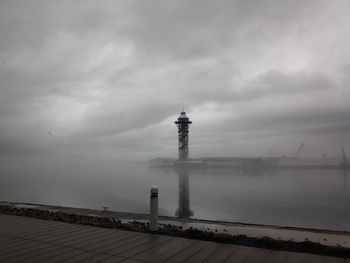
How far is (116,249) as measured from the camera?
6031 millimetres

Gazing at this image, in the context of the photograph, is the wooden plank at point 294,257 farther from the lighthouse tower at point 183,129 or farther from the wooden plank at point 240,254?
the lighthouse tower at point 183,129

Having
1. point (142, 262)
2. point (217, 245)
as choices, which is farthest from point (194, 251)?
point (142, 262)

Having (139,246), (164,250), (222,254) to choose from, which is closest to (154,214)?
(139,246)

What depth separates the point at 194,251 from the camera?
231 inches

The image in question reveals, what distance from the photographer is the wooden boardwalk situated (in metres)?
5.39

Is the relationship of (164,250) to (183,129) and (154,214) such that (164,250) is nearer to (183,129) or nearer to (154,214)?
(154,214)

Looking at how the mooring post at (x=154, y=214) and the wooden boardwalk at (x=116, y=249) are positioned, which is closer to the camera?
the wooden boardwalk at (x=116, y=249)

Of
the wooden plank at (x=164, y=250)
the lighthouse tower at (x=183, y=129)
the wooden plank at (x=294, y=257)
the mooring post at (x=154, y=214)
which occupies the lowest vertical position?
the wooden plank at (x=164, y=250)

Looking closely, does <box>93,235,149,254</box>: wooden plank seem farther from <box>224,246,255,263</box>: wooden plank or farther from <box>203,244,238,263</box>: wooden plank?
<box>224,246,255,263</box>: wooden plank

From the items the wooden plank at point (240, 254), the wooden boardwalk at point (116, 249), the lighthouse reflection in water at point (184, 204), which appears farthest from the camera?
the lighthouse reflection in water at point (184, 204)

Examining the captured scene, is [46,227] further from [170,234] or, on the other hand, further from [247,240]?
[247,240]

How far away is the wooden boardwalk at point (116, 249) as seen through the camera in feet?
17.7

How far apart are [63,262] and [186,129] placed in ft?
538

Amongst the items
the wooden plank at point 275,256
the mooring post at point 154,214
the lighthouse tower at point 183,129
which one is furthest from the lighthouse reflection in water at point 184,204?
the lighthouse tower at point 183,129
